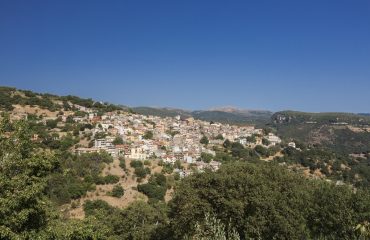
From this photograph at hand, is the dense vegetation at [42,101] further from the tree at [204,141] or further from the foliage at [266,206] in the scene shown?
the foliage at [266,206]

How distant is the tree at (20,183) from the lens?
9.14 metres

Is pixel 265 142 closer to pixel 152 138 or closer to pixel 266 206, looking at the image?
pixel 152 138

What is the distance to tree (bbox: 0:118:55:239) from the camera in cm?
914

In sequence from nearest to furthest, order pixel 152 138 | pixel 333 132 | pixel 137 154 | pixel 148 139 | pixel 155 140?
pixel 137 154 < pixel 148 139 < pixel 155 140 < pixel 152 138 < pixel 333 132

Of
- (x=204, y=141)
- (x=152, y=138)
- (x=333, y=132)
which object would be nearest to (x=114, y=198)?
(x=152, y=138)

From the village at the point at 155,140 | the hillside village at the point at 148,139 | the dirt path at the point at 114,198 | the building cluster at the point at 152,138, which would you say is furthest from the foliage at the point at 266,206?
the building cluster at the point at 152,138

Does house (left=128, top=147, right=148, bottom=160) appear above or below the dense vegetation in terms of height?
below

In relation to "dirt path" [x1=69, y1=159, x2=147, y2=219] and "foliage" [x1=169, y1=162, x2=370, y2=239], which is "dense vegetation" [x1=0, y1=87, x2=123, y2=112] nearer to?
"dirt path" [x1=69, y1=159, x2=147, y2=219]

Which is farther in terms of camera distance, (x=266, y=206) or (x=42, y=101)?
(x=42, y=101)

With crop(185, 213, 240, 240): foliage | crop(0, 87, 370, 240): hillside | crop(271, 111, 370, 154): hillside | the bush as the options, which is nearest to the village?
crop(0, 87, 370, 240): hillside

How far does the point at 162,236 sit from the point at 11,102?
6080cm

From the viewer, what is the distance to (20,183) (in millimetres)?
9383

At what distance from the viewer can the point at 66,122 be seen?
234ft

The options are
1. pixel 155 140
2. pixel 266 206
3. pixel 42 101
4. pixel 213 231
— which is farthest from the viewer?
pixel 42 101
